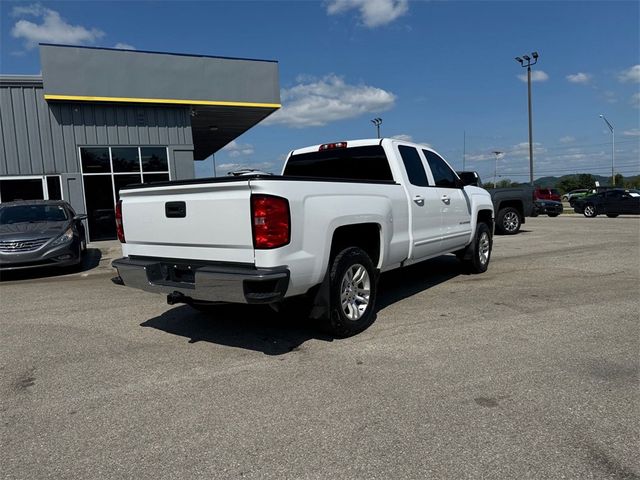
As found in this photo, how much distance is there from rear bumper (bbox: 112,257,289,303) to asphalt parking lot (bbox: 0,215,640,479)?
617mm

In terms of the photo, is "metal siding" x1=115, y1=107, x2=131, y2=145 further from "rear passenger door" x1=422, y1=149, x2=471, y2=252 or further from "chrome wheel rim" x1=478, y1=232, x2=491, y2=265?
"chrome wheel rim" x1=478, y1=232, x2=491, y2=265

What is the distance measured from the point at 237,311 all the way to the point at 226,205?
2.26 m

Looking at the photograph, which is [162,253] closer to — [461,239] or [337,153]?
[337,153]

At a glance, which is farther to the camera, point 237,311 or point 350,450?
point 237,311

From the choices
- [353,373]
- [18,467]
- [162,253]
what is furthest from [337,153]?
[18,467]

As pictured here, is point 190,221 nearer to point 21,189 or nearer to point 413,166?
point 413,166

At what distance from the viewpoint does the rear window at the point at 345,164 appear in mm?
5926

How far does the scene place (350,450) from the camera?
109 inches

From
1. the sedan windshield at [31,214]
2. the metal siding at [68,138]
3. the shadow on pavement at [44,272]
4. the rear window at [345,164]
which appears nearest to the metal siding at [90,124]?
the metal siding at [68,138]

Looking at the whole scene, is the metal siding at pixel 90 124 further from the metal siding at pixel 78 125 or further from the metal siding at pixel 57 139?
the metal siding at pixel 57 139

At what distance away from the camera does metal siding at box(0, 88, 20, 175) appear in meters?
14.3

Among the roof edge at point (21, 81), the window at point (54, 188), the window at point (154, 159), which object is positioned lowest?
the window at point (54, 188)

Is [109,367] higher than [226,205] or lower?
lower

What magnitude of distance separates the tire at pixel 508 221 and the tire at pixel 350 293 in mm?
11447
